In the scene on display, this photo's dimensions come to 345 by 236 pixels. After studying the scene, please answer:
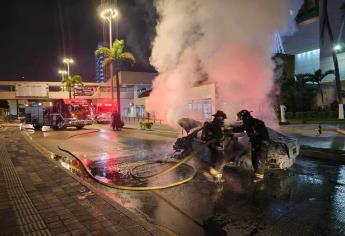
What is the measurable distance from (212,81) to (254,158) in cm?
439

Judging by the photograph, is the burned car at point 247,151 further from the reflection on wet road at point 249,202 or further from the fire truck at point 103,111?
the fire truck at point 103,111

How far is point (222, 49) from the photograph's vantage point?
970 centimetres

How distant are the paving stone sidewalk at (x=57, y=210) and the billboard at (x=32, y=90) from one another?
190 ft

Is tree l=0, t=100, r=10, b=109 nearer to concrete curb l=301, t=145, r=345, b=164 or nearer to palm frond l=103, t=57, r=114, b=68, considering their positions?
palm frond l=103, t=57, r=114, b=68

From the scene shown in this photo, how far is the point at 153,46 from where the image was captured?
1175 centimetres

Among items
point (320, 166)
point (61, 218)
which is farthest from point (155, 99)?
point (61, 218)

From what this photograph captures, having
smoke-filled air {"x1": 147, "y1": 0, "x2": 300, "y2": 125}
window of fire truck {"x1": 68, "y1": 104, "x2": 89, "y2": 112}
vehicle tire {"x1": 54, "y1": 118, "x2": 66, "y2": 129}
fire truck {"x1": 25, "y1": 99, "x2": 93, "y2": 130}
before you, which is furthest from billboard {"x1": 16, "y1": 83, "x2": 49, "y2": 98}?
smoke-filled air {"x1": 147, "y1": 0, "x2": 300, "y2": 125}

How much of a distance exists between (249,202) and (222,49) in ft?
19.0

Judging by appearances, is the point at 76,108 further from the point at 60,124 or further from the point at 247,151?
the point at 247,151

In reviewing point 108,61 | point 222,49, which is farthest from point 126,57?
point 222,49

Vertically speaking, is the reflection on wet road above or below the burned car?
below

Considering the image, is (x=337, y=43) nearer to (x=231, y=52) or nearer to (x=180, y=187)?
(x=231, y=52)

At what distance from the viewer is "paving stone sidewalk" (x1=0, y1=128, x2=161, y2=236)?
416 cm

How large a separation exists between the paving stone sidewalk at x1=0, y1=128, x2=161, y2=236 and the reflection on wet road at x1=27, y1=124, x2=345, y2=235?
58 centimetres
